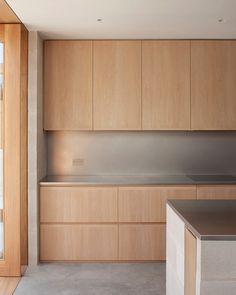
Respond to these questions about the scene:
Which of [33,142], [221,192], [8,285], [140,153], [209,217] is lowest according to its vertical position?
[8,285]

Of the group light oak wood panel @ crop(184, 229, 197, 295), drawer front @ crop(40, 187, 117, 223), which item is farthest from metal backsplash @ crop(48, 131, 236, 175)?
light oak wood panel @ crop(184, 229, 197, 295)

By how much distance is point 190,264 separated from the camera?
1967 millimetres

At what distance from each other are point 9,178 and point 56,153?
1.02 meters

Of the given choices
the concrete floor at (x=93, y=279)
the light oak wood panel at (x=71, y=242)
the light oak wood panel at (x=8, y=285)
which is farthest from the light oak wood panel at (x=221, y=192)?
the light oak wood panel at (x=8, y=285)

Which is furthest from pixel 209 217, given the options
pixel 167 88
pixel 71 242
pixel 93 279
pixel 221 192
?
pixel 167 88

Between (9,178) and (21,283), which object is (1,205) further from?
(21,283)

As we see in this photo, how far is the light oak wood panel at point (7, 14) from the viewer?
10.3 feet

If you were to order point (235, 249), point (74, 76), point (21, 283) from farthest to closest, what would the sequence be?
point (74, 76) → point (21, 283) → point (235, 249)

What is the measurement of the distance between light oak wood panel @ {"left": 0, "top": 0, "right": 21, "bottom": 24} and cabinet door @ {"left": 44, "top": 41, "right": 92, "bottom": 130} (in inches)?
29.4

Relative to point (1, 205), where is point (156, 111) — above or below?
above

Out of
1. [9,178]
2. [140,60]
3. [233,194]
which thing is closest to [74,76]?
[140,60]

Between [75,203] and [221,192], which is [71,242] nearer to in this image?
[75,203]

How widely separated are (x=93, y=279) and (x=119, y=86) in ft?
6.77

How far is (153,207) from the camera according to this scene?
405cm
